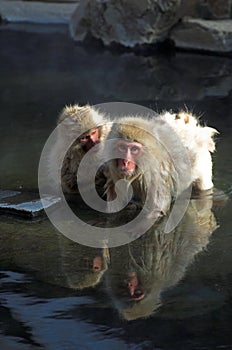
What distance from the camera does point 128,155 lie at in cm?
375

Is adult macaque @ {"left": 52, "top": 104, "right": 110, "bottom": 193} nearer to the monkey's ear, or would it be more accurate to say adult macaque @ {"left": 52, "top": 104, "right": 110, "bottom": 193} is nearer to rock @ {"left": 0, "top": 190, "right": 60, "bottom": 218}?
rock @ {"left": 0, "top": 190, "right": 60, "bottom": 218}

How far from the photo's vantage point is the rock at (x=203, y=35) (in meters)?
9.44

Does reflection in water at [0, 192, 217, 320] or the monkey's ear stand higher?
the monkey's ear

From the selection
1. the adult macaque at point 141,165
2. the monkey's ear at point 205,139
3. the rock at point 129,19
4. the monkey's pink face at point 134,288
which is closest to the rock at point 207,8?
the rock at point 129,19

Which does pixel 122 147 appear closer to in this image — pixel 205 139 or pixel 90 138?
pixel 90 138

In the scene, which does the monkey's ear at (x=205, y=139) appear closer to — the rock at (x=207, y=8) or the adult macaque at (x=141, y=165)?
the adult macaque at (x=141, y=165)

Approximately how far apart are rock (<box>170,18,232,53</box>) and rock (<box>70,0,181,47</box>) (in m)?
0.22

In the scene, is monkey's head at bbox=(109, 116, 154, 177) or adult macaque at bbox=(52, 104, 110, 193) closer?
monkey's head at bbox=(109, 116, 154, 177)

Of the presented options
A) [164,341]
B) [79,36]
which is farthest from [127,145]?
[79,36]

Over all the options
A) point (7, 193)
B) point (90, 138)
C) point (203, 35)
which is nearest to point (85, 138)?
point (90, 138)

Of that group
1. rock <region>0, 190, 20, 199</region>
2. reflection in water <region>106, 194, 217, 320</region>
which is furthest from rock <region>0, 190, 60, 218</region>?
reflection in water <region>106, 194, 217, 320</region>

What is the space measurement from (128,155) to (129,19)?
22.4 ft

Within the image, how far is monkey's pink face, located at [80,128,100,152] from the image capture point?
4137 mm

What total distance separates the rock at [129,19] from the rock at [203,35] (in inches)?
8.8
